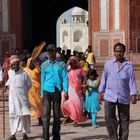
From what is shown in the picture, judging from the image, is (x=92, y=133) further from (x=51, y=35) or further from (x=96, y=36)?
(x=51, y=35)

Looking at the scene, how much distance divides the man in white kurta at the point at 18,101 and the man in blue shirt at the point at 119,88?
1.77 metres

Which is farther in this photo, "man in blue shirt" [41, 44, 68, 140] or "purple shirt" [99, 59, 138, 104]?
"man in blue shirt" [41, 44, 68, 140]

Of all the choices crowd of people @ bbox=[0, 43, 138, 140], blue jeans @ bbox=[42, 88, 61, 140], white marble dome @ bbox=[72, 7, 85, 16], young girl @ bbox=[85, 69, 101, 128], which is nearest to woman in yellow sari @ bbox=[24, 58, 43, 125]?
crowd of people @ bbox=[0, 43, 138, 140]

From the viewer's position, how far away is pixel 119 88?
8.09 meters

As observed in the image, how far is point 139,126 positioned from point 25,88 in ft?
8.81

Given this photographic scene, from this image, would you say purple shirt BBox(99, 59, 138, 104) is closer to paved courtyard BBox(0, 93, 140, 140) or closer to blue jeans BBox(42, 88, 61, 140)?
blue jeans BBox(42, 88, 61, 140)

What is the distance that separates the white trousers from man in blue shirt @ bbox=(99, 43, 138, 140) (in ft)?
6.00

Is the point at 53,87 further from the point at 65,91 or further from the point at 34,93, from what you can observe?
the point at 34,93

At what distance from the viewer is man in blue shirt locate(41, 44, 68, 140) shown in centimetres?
909

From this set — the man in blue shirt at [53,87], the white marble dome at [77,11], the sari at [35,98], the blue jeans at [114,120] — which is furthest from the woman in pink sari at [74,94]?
the white marble dome at [77,11]

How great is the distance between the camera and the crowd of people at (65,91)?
8117 millimetres

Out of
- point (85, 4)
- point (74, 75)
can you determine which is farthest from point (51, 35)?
point (74, 75)

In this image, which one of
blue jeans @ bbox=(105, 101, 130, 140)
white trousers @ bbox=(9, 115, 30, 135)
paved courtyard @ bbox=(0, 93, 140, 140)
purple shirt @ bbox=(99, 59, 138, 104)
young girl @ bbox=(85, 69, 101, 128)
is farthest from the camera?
young girl @ bbox=(85, 69, 101, 128)

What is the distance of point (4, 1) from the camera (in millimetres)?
22016
